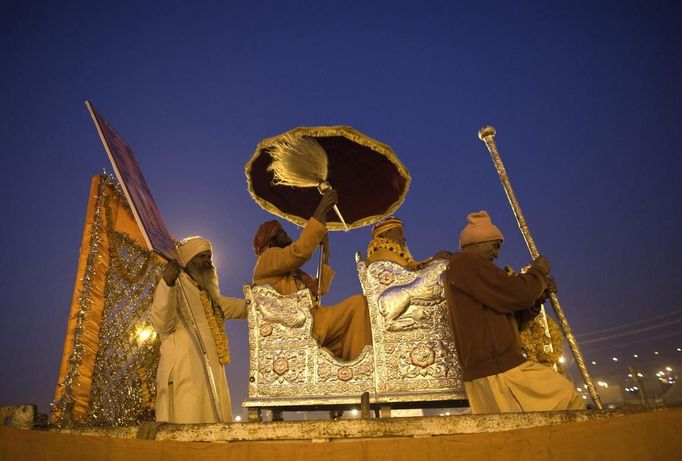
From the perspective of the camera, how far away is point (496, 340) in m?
3.04

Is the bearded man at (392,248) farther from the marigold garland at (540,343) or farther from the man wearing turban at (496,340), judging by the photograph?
the marigold garland at (540,343)

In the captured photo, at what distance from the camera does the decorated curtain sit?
166 inches

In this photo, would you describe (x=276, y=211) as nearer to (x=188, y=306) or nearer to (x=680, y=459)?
(x=188, y=306)

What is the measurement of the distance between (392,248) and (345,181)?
1442mm

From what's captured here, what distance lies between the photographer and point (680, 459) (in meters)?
1.89

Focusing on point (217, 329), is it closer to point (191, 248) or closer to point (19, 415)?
point (191, 248)

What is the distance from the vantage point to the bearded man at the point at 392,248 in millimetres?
3674

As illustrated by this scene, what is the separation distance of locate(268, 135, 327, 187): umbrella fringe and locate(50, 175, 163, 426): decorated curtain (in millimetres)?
1945

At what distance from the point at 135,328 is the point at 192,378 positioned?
4.76 ft

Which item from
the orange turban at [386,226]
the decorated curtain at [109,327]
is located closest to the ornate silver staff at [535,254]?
the orange turban at [386,226]

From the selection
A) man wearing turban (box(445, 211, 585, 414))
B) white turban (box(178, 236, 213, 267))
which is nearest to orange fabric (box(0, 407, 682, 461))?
man wearing turban (box(445, 211, 585, 414))

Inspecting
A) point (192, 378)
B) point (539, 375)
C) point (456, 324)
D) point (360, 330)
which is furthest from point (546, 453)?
point (192, 378)

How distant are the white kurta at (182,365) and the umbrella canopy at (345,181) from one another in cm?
139

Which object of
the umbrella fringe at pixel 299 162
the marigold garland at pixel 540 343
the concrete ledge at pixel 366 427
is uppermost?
the umbrella fringe at pixel 299 162
